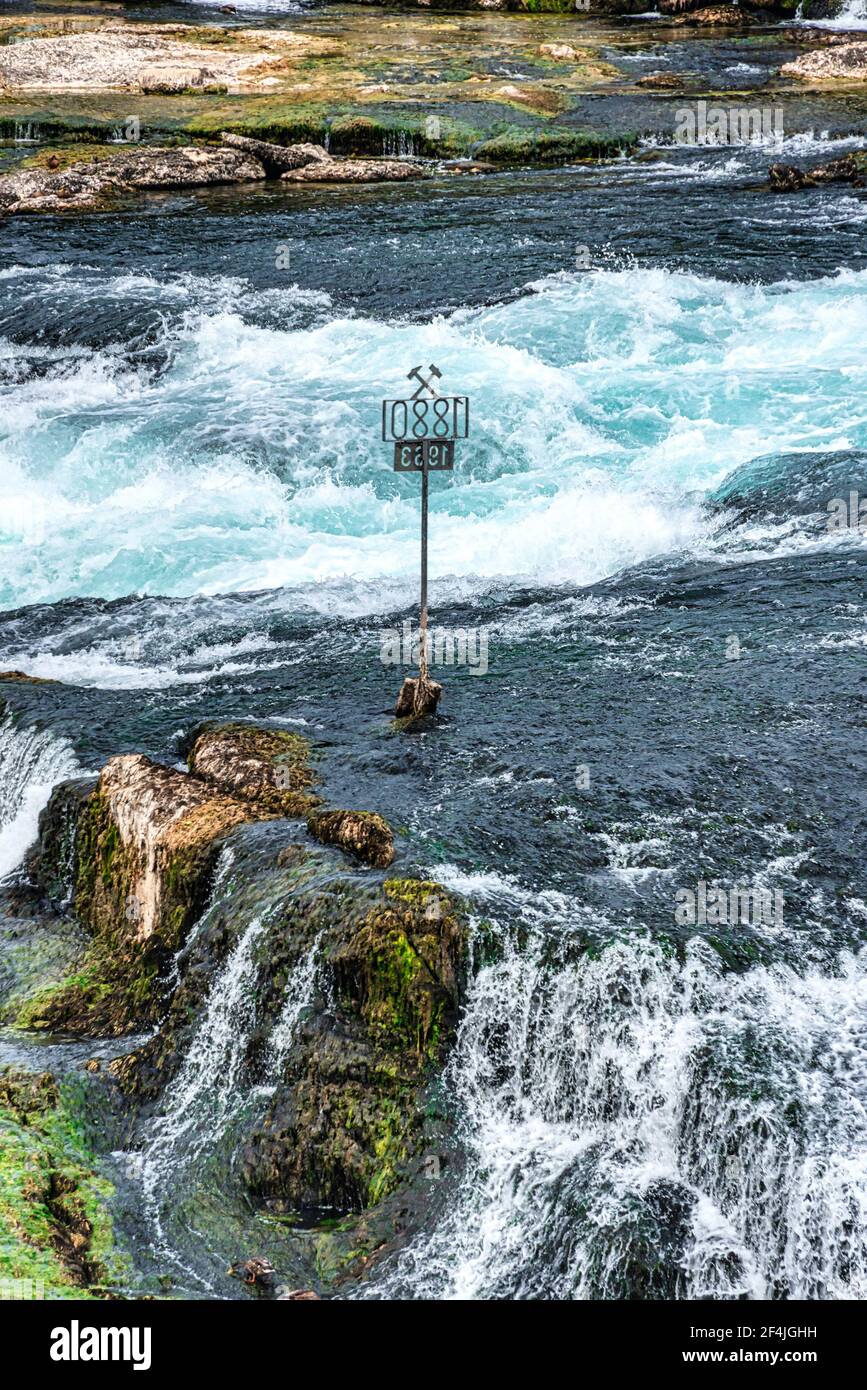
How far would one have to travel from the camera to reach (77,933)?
1174 centimetres

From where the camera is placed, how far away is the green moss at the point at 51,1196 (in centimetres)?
844

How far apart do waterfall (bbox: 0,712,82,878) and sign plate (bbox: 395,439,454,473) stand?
3.96 meters

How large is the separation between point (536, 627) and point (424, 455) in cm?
398

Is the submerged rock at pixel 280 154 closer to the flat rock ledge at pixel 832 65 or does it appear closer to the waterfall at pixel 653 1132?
the flat rock ledge at pixel 832 65

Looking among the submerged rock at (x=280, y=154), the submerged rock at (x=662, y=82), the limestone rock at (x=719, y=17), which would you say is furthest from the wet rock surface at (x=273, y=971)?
the limestone rock at (x=719, y=17)

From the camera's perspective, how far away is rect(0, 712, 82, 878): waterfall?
1252 cm

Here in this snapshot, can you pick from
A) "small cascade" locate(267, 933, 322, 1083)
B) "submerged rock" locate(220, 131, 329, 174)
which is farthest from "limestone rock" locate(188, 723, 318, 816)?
"submerged rock" locate(220, 131, 329, 174)

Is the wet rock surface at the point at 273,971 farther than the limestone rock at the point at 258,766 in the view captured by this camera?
No

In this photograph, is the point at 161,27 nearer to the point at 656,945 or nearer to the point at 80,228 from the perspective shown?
the point at 80,228

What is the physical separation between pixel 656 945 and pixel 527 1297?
2408mm

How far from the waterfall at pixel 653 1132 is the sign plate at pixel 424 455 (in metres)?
4.09

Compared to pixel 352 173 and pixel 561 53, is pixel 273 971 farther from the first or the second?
pixel 561 53

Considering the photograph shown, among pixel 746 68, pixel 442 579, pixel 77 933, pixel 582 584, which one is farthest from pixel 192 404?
pixel 746 68

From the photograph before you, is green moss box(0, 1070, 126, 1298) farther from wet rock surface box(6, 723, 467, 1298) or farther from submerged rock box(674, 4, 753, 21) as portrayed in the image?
submerged rock box(674, 4, 753, 21)
